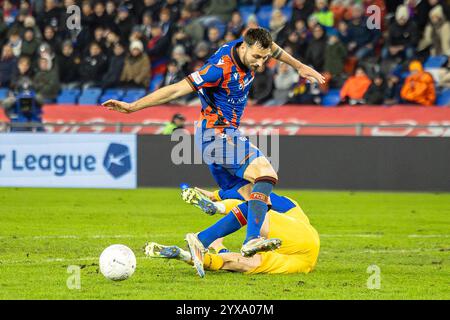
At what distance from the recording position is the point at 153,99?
8.66 metres

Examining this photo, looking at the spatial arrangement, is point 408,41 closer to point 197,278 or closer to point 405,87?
point 405,87

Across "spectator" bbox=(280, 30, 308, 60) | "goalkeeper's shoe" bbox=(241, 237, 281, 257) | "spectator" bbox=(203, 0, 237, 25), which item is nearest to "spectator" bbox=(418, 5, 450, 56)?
"spectator" bbox=(280, 30, 308, 60)

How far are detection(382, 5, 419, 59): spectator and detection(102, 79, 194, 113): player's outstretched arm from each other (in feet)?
40.4

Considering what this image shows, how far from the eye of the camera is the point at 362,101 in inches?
785

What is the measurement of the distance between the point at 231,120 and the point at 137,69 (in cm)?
1273

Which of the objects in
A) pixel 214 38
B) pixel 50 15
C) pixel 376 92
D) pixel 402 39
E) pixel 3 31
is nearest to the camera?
pixel 376 92

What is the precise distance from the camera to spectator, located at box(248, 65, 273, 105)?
2052 cm

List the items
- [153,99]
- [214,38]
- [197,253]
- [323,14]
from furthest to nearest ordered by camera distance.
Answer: [214,38], [323,14], [197,253], [153,99]

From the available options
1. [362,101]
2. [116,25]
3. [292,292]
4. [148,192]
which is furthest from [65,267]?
[116,25]

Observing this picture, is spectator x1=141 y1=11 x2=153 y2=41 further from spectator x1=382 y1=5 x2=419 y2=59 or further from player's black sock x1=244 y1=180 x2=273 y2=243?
player's black sock x1=244 y1=180 x2=273 y2=243

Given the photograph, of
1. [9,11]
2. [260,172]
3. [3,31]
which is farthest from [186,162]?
[260,172]

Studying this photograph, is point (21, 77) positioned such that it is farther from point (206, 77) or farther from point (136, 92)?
point (206, 77)

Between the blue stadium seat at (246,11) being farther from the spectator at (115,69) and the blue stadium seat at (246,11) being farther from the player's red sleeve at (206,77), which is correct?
the player's red sleeve at (206,77)

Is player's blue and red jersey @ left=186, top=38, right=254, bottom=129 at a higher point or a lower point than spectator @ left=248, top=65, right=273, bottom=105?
higher
